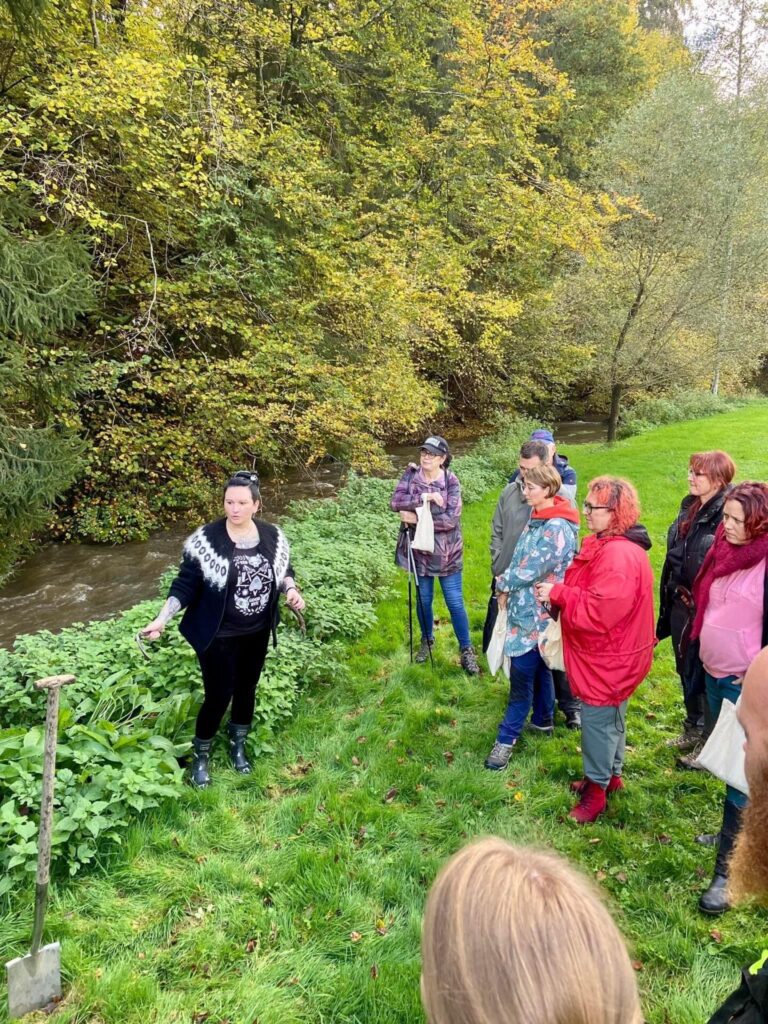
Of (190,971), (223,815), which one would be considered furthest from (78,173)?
(190,971)

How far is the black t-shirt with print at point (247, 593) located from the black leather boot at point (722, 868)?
282 centimetres

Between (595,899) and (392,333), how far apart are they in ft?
36.4

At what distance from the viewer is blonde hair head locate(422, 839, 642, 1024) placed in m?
0.89

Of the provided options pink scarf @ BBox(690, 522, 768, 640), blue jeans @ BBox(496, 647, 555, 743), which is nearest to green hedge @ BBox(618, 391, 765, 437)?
blue jeans @ BBox(496, 647, 555, 743)

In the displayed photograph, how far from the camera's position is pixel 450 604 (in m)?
5.20

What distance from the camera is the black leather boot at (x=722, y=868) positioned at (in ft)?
9.14

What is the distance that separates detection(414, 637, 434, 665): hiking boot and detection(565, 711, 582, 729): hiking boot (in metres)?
1.48

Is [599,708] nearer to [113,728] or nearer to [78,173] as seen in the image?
[113,728]

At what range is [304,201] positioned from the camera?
925 cm

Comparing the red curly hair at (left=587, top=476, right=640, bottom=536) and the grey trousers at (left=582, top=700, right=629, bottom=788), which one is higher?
the red curly hair at (left=587, top=476, right=640, bottom=536)

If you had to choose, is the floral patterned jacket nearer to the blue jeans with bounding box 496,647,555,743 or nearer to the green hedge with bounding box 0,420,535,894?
the blue jeans with bounding box 496,647,555,743

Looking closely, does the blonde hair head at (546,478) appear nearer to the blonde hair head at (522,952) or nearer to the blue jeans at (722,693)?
the blue jeans at (722,693)

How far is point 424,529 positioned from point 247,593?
1.93m

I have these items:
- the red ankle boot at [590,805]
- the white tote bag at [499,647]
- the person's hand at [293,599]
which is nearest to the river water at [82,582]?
the person's hand at [293,599]
